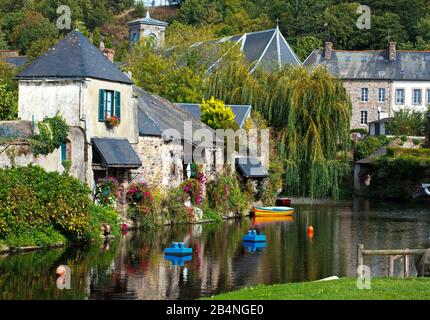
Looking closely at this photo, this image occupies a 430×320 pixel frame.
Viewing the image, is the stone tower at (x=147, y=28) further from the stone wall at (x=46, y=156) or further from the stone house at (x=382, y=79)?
the stone wall at (x=46, y=156)

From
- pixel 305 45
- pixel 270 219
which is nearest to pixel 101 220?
pixel 270 219

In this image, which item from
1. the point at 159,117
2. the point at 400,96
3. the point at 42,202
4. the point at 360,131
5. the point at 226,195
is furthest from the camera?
Result: the point at 400,96

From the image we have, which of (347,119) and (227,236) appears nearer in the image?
(227,236)

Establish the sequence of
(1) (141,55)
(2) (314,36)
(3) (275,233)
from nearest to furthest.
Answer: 1. (3) (275,233)
2. (1) (141,55)
3. (2) (314,36)

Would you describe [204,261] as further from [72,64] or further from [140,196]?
[72,64]

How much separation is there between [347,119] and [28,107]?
68.0 ft

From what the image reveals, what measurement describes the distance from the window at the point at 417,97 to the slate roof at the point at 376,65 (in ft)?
3.82

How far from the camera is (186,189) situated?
1516 inches

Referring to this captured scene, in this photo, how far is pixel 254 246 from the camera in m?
31.0

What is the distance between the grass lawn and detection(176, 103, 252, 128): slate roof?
27442mm

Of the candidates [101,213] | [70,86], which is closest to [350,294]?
[101,213]

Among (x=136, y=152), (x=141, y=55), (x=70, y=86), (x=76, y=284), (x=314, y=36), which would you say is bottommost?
(x=76, y=284)

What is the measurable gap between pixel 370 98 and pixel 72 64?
177 feet

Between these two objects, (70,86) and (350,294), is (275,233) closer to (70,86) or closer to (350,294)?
(70,86)
